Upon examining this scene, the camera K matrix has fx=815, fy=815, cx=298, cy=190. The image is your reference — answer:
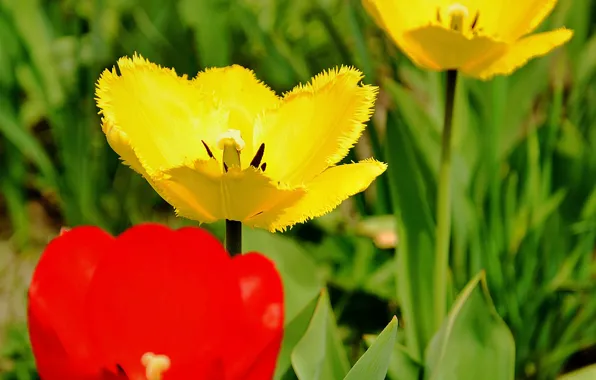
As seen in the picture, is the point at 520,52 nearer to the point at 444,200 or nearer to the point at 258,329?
the point at 444,200

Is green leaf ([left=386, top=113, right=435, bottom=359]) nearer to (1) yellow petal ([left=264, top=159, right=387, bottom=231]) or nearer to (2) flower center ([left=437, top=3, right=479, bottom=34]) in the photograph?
(2) flower center ([left=437, top=3, right=479, bottom=34])

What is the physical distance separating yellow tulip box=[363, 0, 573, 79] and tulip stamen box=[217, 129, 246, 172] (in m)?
0.23

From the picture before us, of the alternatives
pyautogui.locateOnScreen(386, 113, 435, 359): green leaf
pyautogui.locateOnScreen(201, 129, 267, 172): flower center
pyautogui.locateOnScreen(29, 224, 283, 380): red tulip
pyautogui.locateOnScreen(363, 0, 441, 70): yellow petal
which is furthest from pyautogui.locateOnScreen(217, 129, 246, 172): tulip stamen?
pyautogui.locateOnScreen(386, 113, 435, 359): green leaf

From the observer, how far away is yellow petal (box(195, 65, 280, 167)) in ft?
2.46

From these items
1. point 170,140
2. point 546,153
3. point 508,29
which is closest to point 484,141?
point 546,153

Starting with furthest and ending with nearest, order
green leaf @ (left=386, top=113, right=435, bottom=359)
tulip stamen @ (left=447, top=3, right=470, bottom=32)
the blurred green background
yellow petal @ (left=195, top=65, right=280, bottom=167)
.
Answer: the blurred green background < green leaf @ (left=386, top=113, right=435, bottom=359) < tulip stamen @ (left=447, top=3, right=470, bottom=32) < yellow petal @ (left=195, top=65, right=280, bottom=167)

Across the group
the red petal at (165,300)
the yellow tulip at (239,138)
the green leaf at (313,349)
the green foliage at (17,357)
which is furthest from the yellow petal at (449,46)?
the green foliage at (17,357)

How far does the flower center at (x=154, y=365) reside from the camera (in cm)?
52

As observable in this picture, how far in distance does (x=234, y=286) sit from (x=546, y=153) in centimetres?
99

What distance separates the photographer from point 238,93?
2.52ft

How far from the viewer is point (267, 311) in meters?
0.53

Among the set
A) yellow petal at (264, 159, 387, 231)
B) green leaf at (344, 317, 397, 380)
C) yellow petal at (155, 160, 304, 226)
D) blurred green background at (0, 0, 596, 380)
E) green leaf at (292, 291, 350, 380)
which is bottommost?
blurred green background at (0, 0, 596, 380)

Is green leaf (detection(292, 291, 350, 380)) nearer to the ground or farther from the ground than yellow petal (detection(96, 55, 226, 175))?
nearer to the ground

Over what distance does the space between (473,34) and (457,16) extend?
0.18 feet
